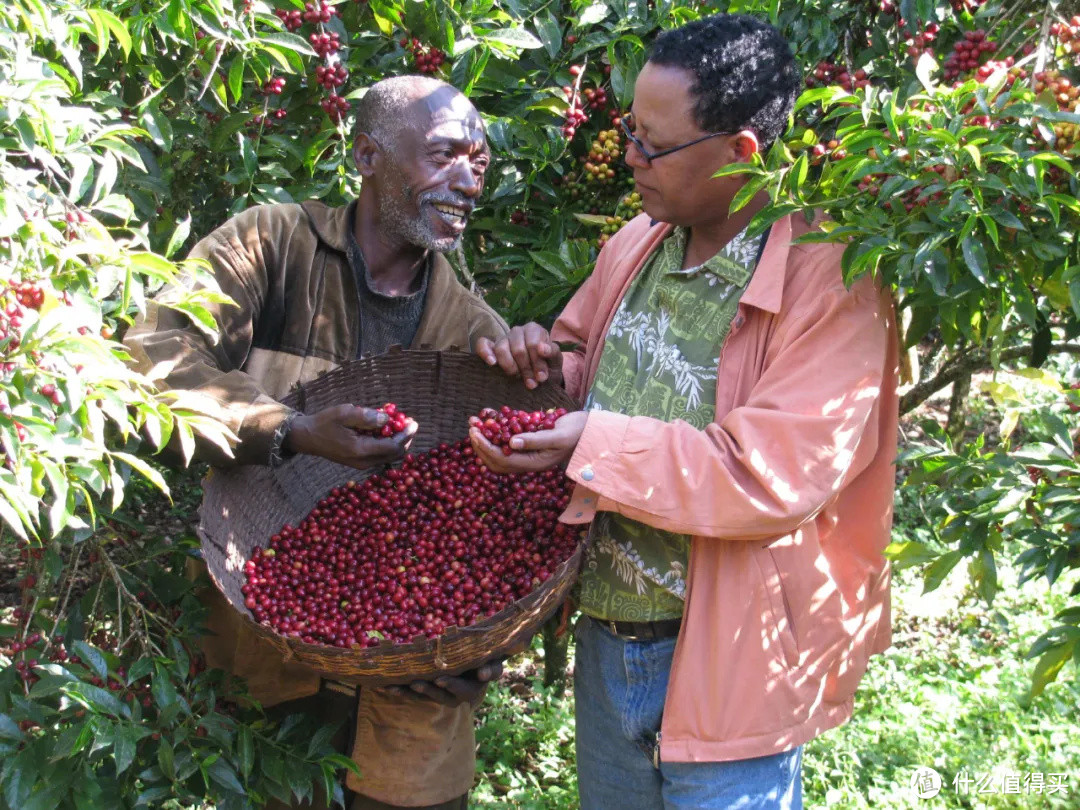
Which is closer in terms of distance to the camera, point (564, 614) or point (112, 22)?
point (112, 22)

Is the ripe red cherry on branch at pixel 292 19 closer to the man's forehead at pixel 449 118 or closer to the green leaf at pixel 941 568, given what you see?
the man's forehead at pixel 449 118

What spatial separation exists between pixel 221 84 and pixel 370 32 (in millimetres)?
557

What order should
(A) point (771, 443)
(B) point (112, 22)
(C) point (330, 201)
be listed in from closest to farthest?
(A) point (771, 443), (B) point (112, 22), (C) point (330, 201)

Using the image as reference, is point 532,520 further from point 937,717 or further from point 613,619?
point 937,717

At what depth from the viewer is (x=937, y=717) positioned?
13.9 feet

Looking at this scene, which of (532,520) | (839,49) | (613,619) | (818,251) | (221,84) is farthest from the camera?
(839,49)

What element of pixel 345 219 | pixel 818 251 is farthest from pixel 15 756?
pixel 818 251

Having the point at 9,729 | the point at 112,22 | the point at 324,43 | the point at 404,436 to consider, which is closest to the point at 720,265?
the point at 404,436

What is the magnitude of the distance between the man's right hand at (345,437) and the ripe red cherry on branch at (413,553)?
260 millimetres

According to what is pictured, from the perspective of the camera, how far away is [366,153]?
9.07 feet

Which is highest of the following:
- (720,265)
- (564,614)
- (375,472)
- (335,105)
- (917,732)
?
(335,105)

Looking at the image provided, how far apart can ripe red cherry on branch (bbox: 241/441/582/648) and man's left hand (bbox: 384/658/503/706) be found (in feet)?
0.31

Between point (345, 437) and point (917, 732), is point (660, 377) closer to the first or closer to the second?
point (345, 437)

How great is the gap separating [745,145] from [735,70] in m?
0.14
